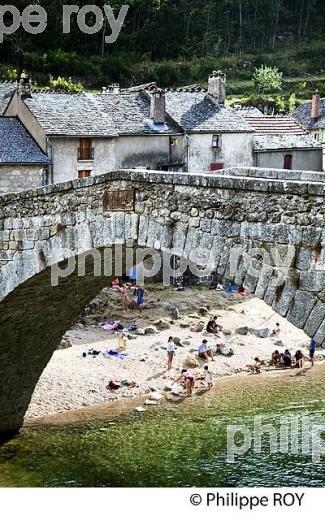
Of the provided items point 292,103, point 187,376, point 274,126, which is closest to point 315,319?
point 187,376

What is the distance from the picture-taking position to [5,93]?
118 feet

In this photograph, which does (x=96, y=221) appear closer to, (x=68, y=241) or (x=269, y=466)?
(x=68, y=241)

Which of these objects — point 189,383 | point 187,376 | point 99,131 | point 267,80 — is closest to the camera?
point 189,383

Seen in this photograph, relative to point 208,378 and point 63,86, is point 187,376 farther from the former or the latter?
point 63,86

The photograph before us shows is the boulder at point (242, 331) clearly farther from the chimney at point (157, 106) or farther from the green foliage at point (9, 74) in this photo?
the green foliage at point (9, 74)

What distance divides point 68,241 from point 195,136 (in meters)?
22.1

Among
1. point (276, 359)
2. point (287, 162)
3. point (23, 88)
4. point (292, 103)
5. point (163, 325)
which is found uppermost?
point (23, 88)

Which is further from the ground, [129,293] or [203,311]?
[129,293]

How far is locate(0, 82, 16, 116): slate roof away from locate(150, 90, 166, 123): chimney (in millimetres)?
5318

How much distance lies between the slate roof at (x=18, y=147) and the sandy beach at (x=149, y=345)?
203 inches

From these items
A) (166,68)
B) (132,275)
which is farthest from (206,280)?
(166,68)

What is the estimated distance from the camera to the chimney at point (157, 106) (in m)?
33.2

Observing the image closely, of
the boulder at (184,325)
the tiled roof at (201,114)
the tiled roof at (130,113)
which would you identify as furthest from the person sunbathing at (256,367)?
the tiled roof at (201,114)

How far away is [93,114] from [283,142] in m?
9.07
